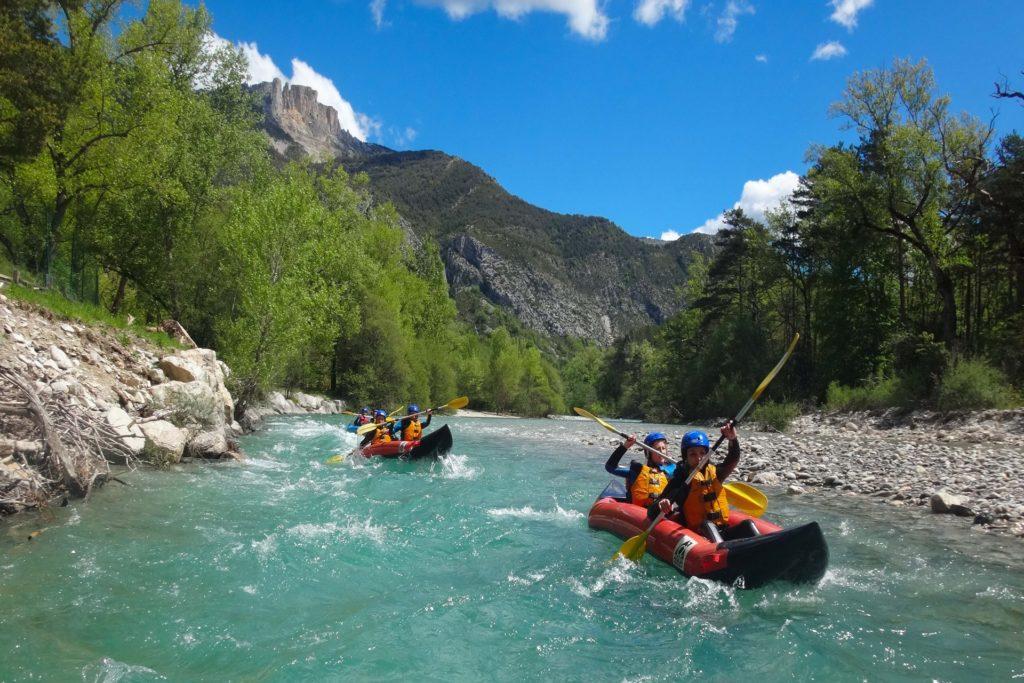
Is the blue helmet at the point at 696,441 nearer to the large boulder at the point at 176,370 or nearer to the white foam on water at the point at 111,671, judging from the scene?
the white foam on water at the point at 111,671

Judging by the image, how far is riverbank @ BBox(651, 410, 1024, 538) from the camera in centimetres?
910

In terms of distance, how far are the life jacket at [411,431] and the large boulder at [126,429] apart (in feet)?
19.2

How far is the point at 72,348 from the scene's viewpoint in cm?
1041

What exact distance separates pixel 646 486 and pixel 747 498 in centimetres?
130

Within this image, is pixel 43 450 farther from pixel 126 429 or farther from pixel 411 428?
pixel 411 428

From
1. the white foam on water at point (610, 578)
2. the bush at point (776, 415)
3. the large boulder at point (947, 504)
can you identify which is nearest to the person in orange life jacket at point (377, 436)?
the white foam on water at point (610, 578)

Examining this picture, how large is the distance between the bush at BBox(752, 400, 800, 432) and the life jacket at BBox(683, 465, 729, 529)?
1892 centimetres

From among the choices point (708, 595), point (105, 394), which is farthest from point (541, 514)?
point (105, 394)

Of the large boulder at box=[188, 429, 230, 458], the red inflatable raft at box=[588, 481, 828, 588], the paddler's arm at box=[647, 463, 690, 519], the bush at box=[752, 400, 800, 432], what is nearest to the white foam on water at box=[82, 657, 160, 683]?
the red inflatable raft at box=[588, 481, 828, 588]

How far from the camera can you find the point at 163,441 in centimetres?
992

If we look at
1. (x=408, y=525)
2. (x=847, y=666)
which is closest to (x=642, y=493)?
(x=408, y=525)

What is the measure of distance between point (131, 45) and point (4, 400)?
15.7 metres

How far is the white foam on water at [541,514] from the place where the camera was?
889cm

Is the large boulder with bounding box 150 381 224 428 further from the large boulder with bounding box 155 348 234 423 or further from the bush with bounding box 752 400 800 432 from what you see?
the bush with bounding box 752 400 800 432
